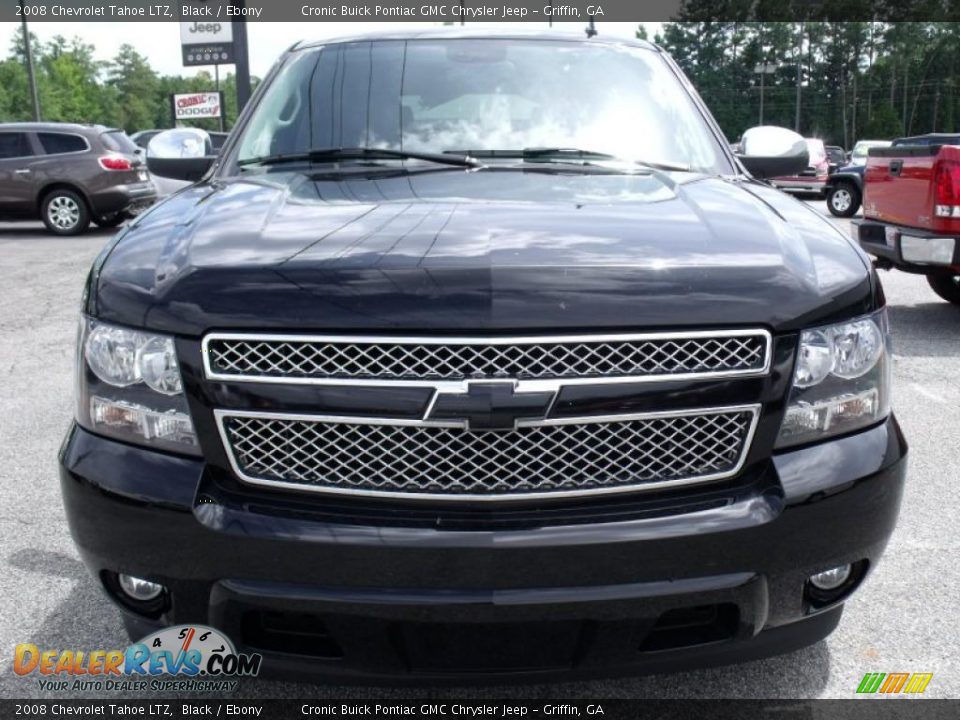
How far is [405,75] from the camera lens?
3.52m

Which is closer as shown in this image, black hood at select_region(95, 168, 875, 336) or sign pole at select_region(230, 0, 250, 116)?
black hood at select_region(95, 168, 875, 336)

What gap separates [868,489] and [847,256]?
553 millimetres

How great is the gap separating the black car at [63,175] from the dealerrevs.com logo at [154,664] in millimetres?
14140

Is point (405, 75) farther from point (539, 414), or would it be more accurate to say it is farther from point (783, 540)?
point (783, 540)

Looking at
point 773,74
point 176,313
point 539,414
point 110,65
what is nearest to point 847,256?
point 539,414

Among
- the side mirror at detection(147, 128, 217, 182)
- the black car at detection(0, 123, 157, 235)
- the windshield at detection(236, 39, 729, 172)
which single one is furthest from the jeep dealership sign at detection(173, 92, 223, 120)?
the windshield at detection(236, 39, 729, 172)

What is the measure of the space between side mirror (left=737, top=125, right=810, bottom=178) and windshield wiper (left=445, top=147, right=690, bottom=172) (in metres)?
0.74

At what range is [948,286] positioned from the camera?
342 inches

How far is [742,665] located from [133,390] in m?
1.72

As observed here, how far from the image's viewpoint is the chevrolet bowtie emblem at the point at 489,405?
1979 millimetres

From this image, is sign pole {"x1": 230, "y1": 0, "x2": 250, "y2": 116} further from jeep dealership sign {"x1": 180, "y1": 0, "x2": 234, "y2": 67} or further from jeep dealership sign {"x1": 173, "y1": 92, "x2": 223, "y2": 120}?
jeep dealership sign {"x1": 173, "y1": 92, "x2": 223, "y2": 120}

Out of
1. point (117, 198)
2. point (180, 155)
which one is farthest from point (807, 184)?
point (180, 155)

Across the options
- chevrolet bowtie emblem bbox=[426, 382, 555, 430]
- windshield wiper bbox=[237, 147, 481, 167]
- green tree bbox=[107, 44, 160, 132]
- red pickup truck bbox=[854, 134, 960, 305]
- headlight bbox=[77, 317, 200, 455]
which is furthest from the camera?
green tree bbox=[107, 44, 160, 132]

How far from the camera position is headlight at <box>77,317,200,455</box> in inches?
83.7
